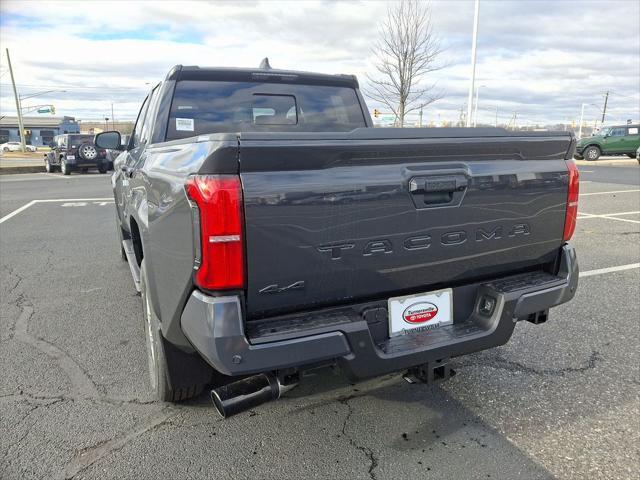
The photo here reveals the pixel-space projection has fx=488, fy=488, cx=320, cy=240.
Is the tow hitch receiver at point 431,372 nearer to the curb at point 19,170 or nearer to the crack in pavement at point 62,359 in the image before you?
the crack in pavement at point 62,359

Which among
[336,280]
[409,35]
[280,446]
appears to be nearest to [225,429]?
[280,446]

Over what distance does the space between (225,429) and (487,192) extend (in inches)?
73.9

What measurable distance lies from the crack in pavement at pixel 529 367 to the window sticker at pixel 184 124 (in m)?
2.61

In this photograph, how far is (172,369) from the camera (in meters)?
2.60

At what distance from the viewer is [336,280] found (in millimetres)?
2135

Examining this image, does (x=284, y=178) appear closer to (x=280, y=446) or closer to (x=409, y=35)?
(x=280, y=446)

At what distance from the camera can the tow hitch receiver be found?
239cm

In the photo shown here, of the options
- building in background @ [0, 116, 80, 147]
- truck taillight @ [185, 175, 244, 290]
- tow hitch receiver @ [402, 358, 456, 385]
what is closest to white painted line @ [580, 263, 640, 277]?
tow hitch receiver @ [402, 358, 456, 385]

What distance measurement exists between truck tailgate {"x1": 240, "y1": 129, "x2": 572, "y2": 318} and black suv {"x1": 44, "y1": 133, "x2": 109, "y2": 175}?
21320 millimetres

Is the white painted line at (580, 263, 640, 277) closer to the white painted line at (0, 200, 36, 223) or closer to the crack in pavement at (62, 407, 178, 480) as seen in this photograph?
the crack in pavement at (62, 407, 178, 480)

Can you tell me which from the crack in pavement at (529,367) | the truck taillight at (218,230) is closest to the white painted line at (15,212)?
the truck taillight at (218,230)

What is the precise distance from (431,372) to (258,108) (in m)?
2.54

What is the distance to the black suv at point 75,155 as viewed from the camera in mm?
20969

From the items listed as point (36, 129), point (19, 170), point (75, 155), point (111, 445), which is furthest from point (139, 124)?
point (36, 129)
